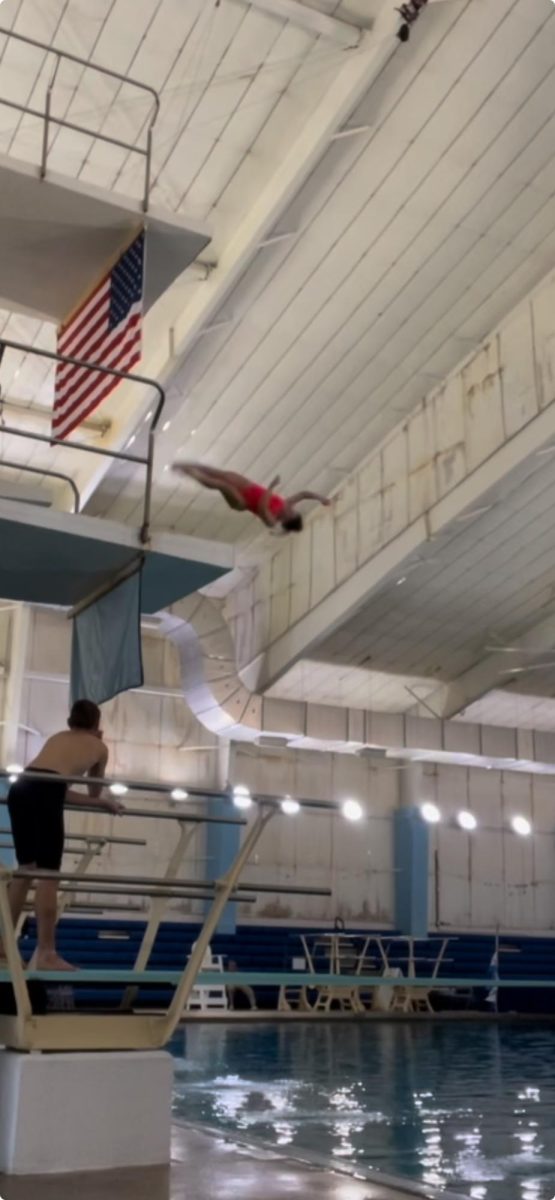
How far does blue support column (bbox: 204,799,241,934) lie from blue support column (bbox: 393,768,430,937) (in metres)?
3.48

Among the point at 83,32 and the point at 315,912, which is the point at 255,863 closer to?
the point at 315,912

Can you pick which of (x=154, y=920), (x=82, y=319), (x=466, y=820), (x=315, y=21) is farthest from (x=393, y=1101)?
(x=466, y=820)

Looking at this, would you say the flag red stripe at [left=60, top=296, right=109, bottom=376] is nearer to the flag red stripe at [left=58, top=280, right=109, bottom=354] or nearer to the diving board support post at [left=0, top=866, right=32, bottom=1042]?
the flag red stripe at [left=58, top=280, right=109, bottom=354]

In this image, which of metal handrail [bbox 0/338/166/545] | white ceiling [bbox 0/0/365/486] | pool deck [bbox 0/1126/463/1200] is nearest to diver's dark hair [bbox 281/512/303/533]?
white ceiling [bbox 0/0/365/486]

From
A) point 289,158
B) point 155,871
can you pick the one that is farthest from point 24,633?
point 289,158

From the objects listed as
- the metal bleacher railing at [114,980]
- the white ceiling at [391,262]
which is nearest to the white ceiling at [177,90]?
the white ceiling at [391,262]

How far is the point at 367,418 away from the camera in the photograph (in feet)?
49.8

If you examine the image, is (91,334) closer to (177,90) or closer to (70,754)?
(70,754)

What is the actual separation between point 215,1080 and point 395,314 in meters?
8.50

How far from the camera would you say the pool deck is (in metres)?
4.66

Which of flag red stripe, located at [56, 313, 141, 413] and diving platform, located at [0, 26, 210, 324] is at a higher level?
diving platform, located at [0, 26, 210, 324]

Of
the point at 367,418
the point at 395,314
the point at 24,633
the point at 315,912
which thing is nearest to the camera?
the point at 395,314

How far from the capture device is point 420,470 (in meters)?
15.0

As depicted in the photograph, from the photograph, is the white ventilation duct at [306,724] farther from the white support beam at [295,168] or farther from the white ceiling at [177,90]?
the white ceiling at [177,90]
